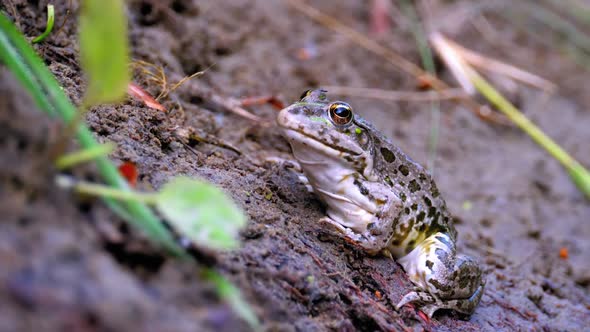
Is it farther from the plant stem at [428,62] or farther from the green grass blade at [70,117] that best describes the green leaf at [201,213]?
the plant stem at [428,62]

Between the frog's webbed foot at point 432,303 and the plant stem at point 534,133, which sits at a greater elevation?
the plant stem at point 534,133

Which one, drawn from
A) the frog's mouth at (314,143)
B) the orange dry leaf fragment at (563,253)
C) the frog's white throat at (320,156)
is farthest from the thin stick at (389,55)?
the frog's mouth at (314,143)

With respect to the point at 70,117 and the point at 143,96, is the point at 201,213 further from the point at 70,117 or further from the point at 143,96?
the point at 143,96

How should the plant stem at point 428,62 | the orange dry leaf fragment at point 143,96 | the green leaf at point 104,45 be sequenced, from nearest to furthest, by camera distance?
the green leaf at point 104,45 → the orange dry leaf fragment at point 143,96 → the plant stem at point 428,62

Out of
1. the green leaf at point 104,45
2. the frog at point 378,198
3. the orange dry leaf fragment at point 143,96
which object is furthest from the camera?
the orange dry leaf fragment at point 143,96

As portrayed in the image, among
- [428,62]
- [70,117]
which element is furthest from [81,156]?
[428,62]

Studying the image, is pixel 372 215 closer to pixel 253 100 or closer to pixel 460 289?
pixel 460 289
